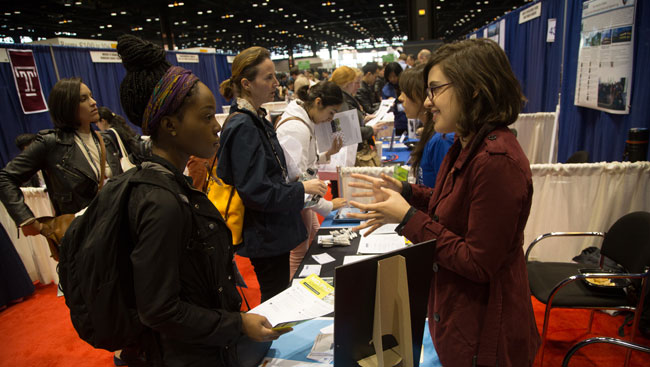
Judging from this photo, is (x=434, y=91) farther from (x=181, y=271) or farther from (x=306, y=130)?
(x=306, y=130)

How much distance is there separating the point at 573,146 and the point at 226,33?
30737 mm

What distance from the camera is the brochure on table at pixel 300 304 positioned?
1.26 meters

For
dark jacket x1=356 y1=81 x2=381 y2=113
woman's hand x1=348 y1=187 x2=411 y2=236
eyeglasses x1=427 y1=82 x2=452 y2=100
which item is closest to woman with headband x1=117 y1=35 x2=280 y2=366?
woman's hand x1=348 y1=187 x2=411 y2=236

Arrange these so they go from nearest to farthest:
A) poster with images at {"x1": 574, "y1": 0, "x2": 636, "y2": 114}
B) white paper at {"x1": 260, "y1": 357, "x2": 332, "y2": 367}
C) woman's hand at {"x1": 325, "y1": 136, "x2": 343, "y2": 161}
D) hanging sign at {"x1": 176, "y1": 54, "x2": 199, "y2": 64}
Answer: white paper at {"x1": 260, "y1": 357, "x2": 332, "y2": 367}, woman's hand at {"x1": 325, "y1": 136, "x2": 343, "y2": 161}, poster with images at {"x1": 574, "y1": 0, "x2": 636, "y2": 114}, hanging sign at {"x1": 176, "y1": 54, "x2": 199, "y2": 64}

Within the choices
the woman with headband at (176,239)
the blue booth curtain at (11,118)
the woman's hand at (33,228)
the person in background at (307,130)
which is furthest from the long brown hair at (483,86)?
the blue booth curtain at (11,118)

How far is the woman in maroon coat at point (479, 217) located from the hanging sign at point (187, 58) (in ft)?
34.9

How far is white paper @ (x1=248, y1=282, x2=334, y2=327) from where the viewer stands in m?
1.26

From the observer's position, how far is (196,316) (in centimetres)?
89

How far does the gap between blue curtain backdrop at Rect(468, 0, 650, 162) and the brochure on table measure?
3.03 meters

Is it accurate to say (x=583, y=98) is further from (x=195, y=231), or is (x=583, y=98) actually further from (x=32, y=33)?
(x=32, y=33)

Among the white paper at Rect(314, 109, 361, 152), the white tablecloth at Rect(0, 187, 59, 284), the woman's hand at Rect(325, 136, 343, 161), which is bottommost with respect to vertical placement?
the white tablecloth at Rect(0, 187, 59, 284)

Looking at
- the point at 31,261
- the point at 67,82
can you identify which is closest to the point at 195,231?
the point at 67,82

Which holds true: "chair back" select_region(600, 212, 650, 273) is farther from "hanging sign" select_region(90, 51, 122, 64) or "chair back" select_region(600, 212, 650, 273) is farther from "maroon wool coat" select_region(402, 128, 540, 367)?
"hanging sign" select_region(90, 51, 122, 64)

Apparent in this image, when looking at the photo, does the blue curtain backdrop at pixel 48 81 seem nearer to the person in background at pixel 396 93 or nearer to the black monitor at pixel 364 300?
the person in background at pixel 396 93
